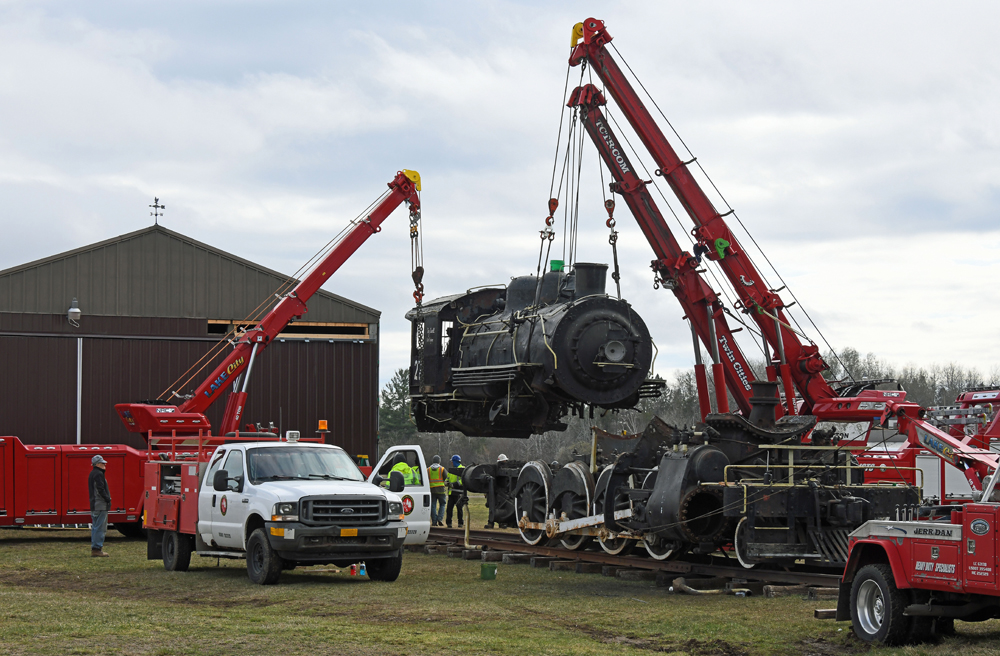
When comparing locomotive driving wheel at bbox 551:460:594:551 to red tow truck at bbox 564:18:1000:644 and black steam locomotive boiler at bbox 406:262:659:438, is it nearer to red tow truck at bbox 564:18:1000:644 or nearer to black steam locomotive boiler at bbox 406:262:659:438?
black steam locomotive boiler at bbox 406:262:659:438

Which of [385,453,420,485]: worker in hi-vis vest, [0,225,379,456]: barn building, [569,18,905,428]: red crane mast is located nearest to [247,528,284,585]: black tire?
[385,453,420,485]: worker in hi-vis vest

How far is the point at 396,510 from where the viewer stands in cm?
1507

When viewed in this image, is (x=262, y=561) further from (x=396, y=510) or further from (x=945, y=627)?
(x=945, y=627)

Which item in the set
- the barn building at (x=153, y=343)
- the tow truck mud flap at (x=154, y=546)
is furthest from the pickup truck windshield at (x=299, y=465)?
the barn building at (x=153, y=343)

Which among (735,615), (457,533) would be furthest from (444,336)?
(735,615)

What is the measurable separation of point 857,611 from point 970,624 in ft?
5.76

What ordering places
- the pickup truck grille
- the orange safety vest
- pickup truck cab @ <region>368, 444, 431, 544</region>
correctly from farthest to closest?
1. the orange safety vest
2. pickup truck cab @ <region>368, 444, 431, 544</region>
3. the pickup truck grille

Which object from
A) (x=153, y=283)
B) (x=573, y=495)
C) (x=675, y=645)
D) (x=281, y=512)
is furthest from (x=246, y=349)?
(x=675, y=645)

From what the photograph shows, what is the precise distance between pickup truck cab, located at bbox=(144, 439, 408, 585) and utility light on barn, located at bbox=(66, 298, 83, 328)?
513 inches

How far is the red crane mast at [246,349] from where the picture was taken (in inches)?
939

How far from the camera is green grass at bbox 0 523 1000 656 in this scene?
9875 millimetres

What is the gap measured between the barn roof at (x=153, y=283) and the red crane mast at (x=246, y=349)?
417 cm

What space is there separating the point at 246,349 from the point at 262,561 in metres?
11.4

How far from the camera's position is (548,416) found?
789 inches
